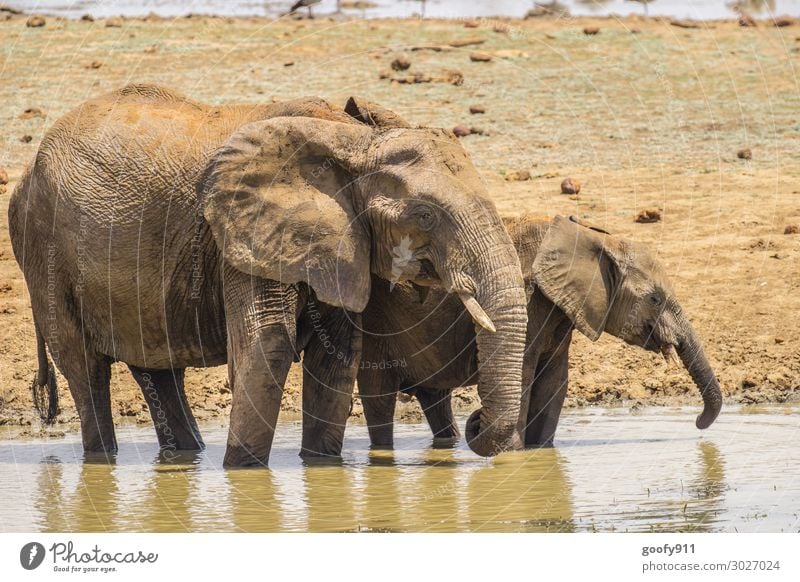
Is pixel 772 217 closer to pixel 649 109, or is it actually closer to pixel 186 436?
pixel 649 109

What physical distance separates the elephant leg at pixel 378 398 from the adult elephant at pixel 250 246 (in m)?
0.85

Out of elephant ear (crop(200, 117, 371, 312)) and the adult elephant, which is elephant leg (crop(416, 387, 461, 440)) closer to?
the adult elephant

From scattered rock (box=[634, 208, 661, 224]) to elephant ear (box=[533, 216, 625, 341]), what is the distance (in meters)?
6.64

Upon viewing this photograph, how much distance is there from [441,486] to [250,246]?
225 cm

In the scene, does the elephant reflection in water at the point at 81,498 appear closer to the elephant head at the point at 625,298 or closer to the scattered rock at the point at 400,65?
the elephant head at the point at 625,298

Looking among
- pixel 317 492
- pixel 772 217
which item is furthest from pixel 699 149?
pixel 317 492

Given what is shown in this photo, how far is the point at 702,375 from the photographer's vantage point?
14.1 m

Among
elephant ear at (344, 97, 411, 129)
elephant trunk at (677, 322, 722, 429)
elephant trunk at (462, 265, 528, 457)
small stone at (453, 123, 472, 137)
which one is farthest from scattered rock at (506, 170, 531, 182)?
elephant trunk at (462, 265, 528, 457)

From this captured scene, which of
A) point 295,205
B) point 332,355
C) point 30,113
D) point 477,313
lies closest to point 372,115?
point 295,205

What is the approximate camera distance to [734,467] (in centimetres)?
1271

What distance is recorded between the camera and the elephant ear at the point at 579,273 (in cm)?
1374

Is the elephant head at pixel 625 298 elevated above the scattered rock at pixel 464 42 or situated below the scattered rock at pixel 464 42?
below

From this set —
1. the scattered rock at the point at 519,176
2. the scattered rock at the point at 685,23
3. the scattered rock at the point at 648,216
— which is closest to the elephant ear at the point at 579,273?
the scattered rock at the point at 648,216

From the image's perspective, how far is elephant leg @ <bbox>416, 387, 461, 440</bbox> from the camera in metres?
14.7
